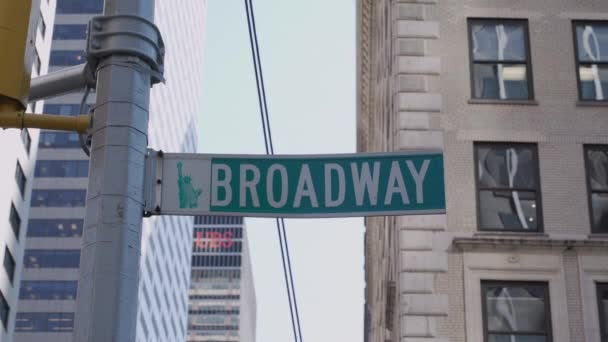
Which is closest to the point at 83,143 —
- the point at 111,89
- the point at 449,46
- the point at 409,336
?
the point at 111,89

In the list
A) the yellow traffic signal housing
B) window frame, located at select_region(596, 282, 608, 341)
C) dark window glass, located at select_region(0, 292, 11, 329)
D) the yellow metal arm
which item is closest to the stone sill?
window frame, located at select_region(596, 282, 608, 341)

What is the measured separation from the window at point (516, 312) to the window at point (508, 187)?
1308mm

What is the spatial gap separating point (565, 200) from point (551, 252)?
124 cm

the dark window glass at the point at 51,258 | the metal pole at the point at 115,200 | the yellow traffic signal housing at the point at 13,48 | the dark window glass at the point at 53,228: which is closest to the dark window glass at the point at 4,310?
the dark window glass at the point at 51,258

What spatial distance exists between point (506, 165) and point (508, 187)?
1.55 ft

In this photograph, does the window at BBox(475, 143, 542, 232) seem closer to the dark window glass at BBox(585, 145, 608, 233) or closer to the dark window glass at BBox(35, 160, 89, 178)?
the dark window glass at BBox(585, 145, 608, 233)

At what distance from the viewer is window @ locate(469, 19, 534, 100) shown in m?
23.6

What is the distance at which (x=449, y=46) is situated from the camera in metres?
23.9

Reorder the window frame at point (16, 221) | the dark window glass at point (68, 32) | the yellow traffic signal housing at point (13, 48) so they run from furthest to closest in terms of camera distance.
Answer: the dark window glass at point (68, 32) → the window frame at point (16, 221) → the yellow traffic signal housing at point (13, 48)

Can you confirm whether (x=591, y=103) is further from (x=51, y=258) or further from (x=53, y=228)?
(x=53, y=228)

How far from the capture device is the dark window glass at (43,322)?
116 m

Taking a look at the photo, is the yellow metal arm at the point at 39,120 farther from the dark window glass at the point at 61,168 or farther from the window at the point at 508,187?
the dark window glass at the point at 61,168

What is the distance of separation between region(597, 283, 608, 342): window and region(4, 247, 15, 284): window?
6220 centimetres

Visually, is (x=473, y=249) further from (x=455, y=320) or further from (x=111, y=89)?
(x=111, y=89)
